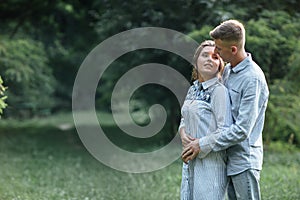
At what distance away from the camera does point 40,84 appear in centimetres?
1623

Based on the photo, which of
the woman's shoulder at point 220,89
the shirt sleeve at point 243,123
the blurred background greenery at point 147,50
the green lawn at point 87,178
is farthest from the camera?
the blurred background greenery at point 147,50

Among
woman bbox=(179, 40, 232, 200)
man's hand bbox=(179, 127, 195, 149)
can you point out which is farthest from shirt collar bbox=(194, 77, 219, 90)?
man's hand bbox=(179, 127, 195, 149)

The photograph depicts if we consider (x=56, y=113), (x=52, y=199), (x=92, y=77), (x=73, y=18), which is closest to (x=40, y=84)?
(x=92, y=77)

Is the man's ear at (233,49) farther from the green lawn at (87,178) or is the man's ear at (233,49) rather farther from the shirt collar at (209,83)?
the green lawn at (87,178)

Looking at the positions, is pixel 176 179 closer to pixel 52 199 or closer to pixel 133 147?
pixel 52 199

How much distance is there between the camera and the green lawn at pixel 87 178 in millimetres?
7719

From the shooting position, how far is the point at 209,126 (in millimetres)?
4129

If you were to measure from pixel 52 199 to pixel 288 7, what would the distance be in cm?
747

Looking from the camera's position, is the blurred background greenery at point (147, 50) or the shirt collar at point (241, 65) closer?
the shirt collar at point (241, 65)

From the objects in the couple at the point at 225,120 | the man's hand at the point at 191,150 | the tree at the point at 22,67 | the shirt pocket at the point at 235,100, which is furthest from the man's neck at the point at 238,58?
the tree at the point at 22,67

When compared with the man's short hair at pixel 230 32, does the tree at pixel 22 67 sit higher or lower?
higher

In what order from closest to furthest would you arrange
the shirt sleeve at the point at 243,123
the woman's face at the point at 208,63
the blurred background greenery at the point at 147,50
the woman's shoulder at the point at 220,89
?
the shirt sleeve at the point at 243,123 → the woman's shoulder at the point at 220,89 → the woman's face at the point at 208,63 → the blurred background greenery at the point at 147,50

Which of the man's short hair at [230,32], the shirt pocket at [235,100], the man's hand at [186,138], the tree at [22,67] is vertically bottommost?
the man's hand at [186,138]

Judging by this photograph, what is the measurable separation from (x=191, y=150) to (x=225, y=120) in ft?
1.10
